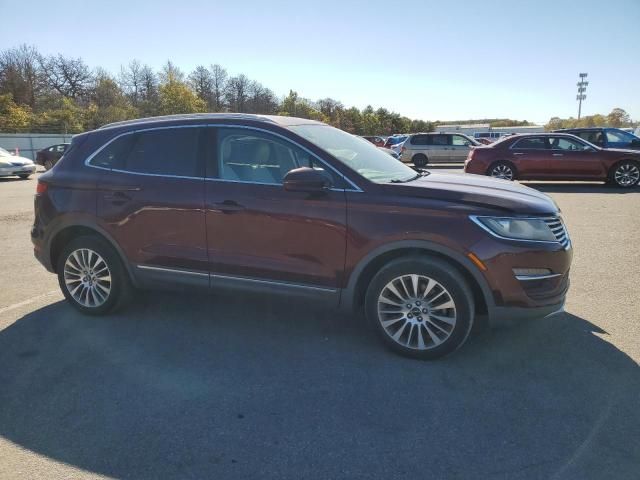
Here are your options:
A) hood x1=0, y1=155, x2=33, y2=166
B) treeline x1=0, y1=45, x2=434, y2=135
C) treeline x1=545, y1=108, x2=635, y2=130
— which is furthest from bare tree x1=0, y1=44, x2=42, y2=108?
treeline x1=545, y1=108, x2=635, y2=130

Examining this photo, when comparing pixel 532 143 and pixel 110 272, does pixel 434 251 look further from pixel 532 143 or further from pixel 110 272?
pixel 532 143

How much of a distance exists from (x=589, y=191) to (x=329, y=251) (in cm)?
1258

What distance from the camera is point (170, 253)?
430cm

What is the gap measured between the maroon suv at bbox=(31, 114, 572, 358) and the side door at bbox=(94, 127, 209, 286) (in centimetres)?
1

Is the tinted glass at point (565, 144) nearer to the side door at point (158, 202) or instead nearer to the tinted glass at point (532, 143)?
the tinted glass at point (532, 143)

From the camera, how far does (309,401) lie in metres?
3.19

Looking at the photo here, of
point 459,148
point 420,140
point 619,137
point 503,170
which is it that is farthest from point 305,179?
point 459,148

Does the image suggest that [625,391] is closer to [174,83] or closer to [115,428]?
[115,428]

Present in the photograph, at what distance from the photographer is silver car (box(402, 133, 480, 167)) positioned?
2380 centimetres

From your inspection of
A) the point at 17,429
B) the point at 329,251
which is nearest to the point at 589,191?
the point at 329,251

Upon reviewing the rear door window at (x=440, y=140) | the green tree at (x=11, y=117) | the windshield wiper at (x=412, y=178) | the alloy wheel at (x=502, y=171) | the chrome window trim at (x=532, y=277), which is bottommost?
the chrome window trim at (x=532, y=277)

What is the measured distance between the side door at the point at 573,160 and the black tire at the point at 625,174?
0.30m

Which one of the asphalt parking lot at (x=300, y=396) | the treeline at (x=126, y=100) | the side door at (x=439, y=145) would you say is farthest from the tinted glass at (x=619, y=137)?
the treeline at (x=126, y=100)

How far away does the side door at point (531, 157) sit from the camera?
14.2m
